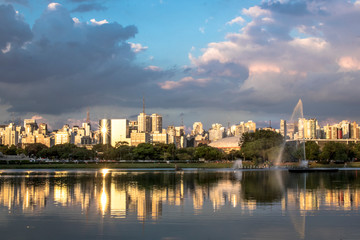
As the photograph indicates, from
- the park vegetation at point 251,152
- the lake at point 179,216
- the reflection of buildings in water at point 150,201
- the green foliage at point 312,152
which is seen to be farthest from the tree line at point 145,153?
the lake at point 179,216

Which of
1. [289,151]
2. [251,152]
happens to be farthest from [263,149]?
[289,151]

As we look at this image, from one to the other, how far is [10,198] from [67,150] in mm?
123804

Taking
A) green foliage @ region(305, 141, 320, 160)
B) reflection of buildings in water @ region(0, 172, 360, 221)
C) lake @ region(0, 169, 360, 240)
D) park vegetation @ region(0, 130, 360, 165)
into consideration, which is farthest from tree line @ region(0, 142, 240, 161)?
lake @ region(0, 169, 360, 240)

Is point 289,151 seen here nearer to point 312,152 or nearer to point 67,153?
point 312,152

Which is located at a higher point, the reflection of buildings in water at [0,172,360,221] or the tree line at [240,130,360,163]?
the tree line at [240,130,360,163]

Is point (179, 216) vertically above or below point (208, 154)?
below

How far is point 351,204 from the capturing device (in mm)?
26781

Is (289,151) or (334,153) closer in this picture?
(289,151)

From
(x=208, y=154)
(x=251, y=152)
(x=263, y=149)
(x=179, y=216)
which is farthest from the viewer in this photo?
(x=208, y=154)

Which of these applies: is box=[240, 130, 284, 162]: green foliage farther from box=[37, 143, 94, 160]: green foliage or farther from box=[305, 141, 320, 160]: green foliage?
box=[37, 143, 94, 160]: green foliage

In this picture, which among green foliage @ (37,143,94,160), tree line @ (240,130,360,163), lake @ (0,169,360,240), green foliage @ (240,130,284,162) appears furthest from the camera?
green foliage @ (37,143,94,160)

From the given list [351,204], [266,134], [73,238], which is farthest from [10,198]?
[266,134]

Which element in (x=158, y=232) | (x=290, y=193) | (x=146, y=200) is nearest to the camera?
(x=158, y=232)

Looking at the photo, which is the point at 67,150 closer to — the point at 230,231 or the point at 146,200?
the point at 146,200
